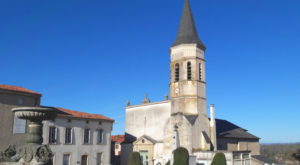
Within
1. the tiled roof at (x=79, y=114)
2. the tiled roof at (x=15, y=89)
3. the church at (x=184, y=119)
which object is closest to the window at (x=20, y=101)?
the tiled roof at (x=15, y=89)

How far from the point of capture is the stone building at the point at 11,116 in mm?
21547

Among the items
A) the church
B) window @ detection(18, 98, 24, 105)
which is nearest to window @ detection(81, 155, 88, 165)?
the church

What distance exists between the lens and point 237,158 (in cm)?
2580

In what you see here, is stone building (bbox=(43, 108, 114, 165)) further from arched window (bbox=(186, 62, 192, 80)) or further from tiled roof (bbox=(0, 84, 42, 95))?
arched window (bbox=(186, 62, 192, 80))

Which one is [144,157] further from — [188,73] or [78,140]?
[188,73]

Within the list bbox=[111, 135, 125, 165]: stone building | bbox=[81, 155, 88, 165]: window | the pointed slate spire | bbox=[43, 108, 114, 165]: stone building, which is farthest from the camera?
bbox=[111, 135, 125, 165]: stone building

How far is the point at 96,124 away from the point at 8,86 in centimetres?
962

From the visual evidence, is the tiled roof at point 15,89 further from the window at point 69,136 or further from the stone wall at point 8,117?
the window at point 69,136

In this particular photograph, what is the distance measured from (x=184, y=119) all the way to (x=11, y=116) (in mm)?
14663

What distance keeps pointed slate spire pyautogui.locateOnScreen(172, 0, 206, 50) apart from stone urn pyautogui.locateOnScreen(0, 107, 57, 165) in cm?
2084

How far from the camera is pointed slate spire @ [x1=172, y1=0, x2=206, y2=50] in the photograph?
29372 mm

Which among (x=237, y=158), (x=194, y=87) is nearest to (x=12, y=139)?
(x=194, y=87)

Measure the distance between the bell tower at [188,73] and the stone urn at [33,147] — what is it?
1875 centimetres

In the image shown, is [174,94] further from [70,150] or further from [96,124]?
[70,150]
